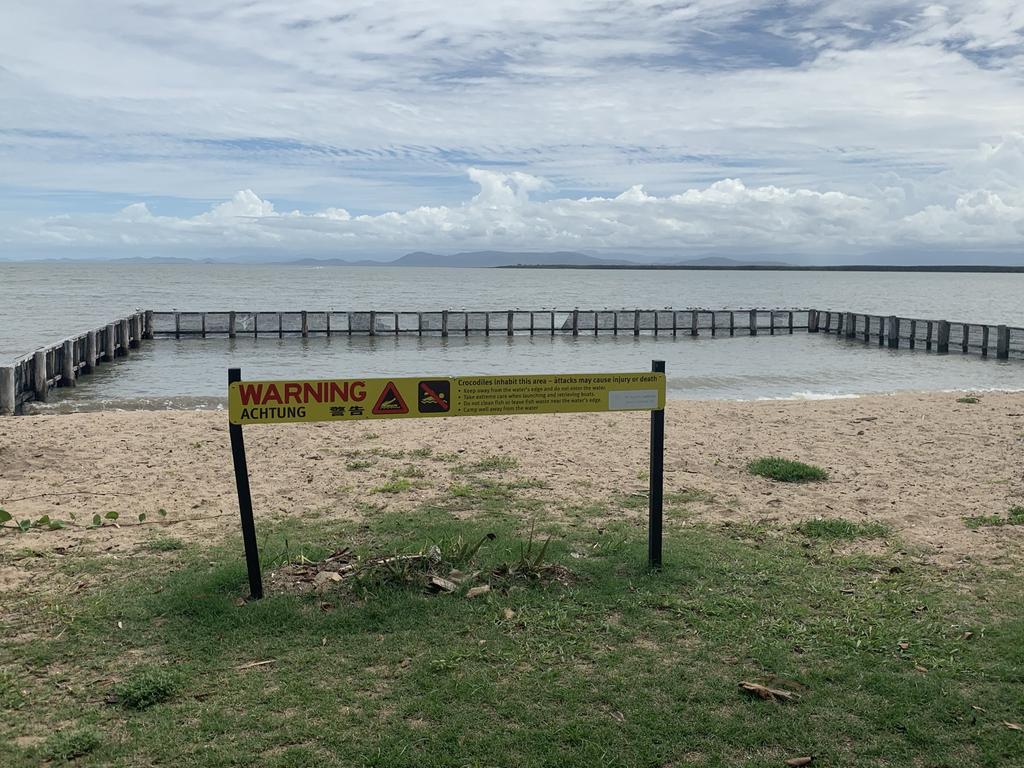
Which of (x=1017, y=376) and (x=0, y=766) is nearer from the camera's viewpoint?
(x=0, y=766)

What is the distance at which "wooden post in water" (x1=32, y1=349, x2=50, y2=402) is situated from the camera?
20.4m

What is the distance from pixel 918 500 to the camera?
8859 mm

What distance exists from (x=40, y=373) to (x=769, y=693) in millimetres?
20262

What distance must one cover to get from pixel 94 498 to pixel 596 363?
26.1 meters

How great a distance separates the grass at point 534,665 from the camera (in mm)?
4004

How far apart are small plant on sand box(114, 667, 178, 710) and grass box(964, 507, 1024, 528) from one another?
261 inches

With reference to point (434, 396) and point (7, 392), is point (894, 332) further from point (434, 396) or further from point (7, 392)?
point (434, 396)

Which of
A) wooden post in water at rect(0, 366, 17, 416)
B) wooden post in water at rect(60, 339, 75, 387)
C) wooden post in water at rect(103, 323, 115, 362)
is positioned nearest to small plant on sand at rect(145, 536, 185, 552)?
wooden post in water at rect(0, 366, 17, 416)

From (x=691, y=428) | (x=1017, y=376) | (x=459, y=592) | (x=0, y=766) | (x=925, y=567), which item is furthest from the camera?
(x=1017, y=376)

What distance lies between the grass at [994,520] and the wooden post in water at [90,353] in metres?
26.4

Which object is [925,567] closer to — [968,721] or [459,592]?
[968,721]

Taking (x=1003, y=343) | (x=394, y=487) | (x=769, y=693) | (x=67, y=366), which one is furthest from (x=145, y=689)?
(x=1003, y=343)

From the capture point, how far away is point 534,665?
4.85m

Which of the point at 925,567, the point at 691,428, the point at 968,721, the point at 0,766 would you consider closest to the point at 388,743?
the point at 0,766
